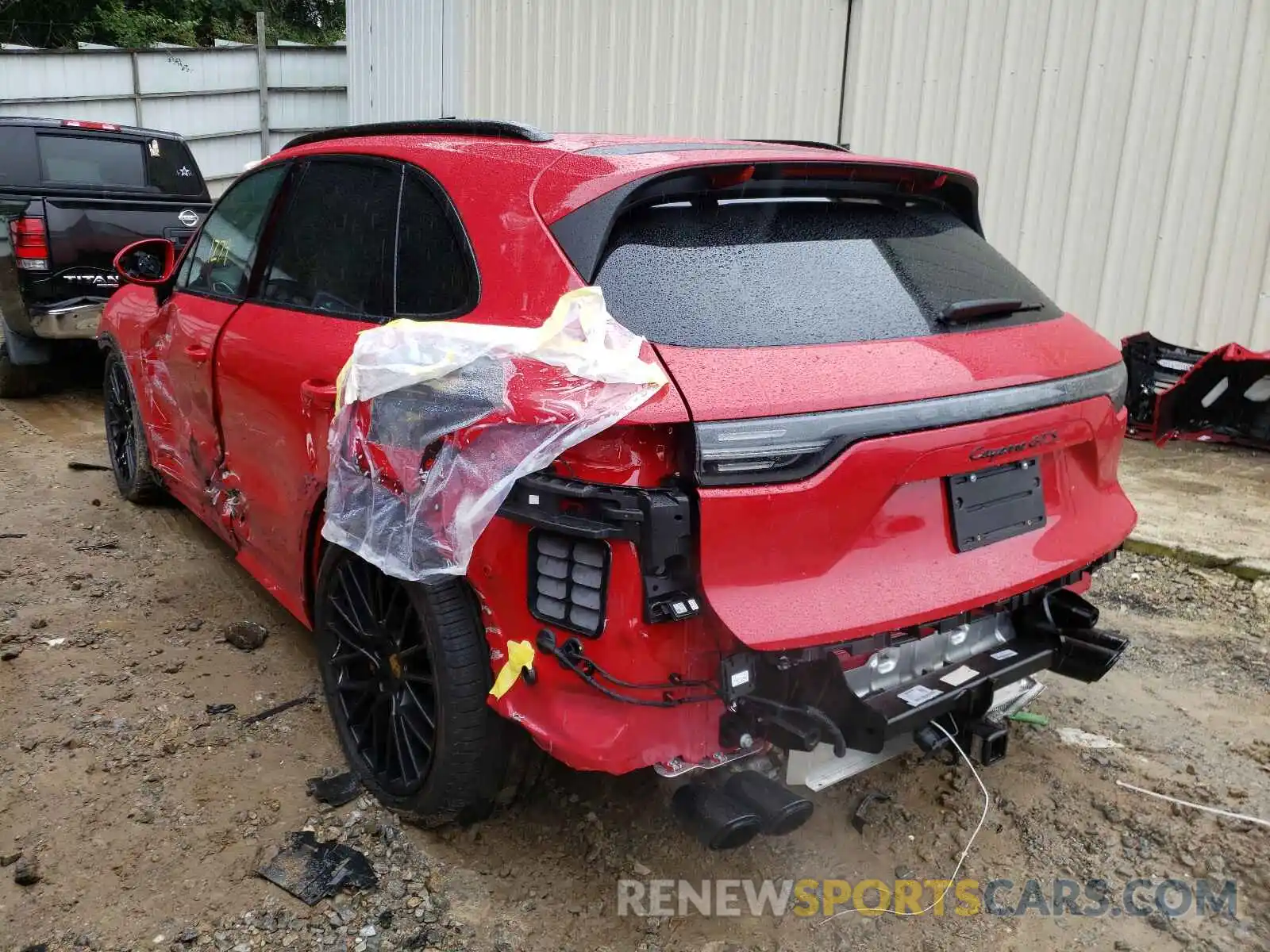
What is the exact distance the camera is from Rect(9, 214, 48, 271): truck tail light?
6547 millimetres

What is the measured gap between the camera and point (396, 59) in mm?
11242

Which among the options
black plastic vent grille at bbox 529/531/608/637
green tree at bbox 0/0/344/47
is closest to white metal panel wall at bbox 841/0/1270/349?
black plastic vent grille at bbox 529/531/608/637

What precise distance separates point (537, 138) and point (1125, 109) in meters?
5.19

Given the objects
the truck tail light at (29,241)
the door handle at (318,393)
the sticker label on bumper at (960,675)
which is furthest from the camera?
the truck tail light at (29,241)

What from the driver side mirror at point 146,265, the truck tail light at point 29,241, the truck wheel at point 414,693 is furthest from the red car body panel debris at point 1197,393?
the truck tail light at point 29,241

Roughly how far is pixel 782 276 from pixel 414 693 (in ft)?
4.60

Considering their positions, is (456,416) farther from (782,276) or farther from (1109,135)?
(1109,135)

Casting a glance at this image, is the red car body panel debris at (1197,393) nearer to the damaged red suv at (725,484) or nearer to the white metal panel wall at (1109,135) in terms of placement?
the white metal panel wall at (1109,135)

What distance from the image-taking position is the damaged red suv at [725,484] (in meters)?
2.06

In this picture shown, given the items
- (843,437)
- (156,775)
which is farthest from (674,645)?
(156,775)

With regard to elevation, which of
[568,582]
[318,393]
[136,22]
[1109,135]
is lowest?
[568,582]

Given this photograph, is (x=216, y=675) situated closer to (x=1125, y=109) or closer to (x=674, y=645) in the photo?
(x=674, y=645)

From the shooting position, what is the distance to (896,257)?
2572mm

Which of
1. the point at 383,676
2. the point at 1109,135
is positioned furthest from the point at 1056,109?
the point at 383,676
